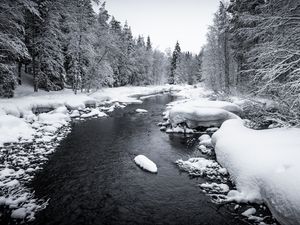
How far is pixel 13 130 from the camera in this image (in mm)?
12359

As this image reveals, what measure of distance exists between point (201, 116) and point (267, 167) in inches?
332

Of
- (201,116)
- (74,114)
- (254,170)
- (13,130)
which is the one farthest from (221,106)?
(13,130)

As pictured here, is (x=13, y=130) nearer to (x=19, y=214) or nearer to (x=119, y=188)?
(x=19, y=214)

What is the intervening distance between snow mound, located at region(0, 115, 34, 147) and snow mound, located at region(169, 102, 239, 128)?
31.1 feet

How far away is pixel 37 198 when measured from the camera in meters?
6.59

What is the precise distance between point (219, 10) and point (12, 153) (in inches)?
1011

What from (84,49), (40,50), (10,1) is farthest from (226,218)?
(84,49)

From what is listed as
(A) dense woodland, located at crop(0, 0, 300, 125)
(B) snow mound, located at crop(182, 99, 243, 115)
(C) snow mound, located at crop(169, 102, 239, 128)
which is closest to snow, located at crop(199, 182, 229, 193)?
(A) dense woodland, located at crop(0, 0, 300, 125)

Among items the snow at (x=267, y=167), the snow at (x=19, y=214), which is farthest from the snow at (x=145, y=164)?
the snow at (x=19, y=214)

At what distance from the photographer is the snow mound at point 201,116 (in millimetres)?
14383

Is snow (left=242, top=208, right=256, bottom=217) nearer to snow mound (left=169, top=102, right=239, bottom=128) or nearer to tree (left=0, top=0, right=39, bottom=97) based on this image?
snow mound (left=169, top=102, right=239, bottom=128)

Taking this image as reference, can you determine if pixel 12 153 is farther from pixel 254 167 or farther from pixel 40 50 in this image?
pixel 40 50

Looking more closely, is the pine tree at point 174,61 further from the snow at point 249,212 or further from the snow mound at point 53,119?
the snow at point 249,212

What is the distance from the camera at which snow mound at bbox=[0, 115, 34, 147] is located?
11.4 meters
